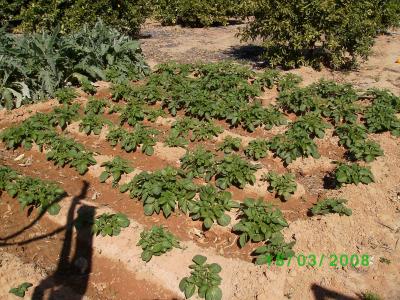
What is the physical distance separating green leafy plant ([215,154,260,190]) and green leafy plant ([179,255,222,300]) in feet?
4.42

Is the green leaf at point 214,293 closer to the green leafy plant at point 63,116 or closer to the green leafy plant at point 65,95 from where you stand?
the green leafy plant at point 63,116

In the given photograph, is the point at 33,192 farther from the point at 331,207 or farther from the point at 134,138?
the point at 331,207

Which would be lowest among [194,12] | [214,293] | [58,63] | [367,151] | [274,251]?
[214,293]

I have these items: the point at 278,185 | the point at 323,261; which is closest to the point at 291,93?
the point at 278,185

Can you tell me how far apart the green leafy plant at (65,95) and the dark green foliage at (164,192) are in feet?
10.3

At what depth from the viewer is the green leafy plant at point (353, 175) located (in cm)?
526

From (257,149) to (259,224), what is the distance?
1628 millimetres

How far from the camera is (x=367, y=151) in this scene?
18.8 ft

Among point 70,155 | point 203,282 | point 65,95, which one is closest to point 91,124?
point 70,155

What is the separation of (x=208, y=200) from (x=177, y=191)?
413 mm

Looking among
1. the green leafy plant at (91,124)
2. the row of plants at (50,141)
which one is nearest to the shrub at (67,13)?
the row of plants at (50,141)

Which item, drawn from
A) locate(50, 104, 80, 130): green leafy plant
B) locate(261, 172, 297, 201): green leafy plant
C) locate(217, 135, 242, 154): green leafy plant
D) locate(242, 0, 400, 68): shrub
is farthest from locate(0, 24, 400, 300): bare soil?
locate(242, 0, 400, 68): shrub

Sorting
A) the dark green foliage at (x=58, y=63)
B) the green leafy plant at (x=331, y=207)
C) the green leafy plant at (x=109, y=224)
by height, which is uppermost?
the dark green foliage at (x=58, y=63)

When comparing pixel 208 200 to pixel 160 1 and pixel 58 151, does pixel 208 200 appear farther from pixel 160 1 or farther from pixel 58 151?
pixel 160 1
